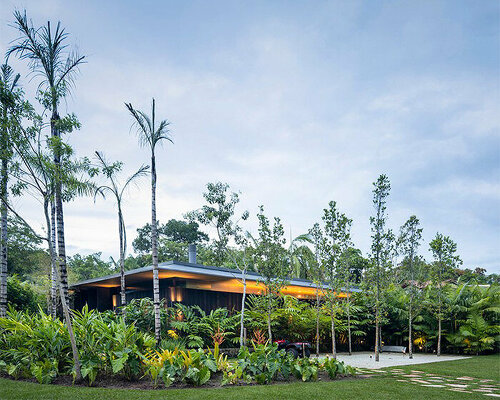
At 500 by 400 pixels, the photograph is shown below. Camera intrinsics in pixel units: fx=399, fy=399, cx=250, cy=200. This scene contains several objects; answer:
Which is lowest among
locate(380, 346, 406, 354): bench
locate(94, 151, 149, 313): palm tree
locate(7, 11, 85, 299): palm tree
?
locate(380, 346, 406, 354): bench

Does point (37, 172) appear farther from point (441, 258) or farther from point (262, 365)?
point (441, 258)

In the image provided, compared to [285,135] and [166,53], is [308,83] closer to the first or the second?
[285,135]

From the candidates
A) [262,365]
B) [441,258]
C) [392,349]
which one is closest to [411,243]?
[441,258]

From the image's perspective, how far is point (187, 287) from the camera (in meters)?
16.5

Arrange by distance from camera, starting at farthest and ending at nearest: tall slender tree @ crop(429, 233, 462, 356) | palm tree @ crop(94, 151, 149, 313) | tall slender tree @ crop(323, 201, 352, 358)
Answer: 1. tall slender tree @ crop(429, 233, 462, 356)
2. tall slender tree @ crop(323, 201, 352, 358)
3. palm tree @ crop(94, 151, 149, 313)

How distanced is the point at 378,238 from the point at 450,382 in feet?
19.9

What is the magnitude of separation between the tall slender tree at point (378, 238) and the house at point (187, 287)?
7.21 ft

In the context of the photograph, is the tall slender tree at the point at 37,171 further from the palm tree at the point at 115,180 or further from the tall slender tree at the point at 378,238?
the tall slender tree at the point at 378,238

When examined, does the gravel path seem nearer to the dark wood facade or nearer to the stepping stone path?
the stepping stone path

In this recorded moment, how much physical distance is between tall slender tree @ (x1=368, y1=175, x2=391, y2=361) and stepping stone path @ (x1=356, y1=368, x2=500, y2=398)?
4.09m

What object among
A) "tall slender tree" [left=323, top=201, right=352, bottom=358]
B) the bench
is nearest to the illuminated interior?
"tall slender tree" [left=323, top=201, right=352, bottom=358]

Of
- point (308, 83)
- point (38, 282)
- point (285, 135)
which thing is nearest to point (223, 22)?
point (308, 83)

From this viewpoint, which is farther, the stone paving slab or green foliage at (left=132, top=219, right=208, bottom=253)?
green foliage at (left=132, top=219, right=208, bottom=253)

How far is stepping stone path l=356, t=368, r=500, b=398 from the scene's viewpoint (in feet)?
23.9
